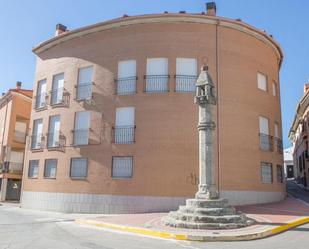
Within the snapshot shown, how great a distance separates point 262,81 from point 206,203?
12.1 m

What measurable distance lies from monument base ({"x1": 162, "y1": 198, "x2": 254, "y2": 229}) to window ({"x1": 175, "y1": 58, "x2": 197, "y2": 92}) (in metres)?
7.99

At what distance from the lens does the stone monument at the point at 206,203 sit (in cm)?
1170

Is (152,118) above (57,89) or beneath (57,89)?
beneath

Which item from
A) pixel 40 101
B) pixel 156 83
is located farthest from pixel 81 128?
pixel 156 83

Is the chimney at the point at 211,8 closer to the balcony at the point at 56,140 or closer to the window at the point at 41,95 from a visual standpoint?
the balcony at the point at 56,140

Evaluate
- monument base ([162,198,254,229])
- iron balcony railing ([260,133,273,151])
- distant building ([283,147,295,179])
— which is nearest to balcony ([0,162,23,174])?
iron balcony railing ([260,133,273,151])

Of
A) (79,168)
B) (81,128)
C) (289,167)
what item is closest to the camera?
(79,168)

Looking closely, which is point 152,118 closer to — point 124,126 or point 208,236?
point 124,126

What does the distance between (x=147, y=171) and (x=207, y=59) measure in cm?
717

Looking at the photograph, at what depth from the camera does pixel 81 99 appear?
→ 20969 mm

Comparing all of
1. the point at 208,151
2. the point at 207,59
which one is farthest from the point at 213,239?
the point at 207,59

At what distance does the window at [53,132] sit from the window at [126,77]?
4.99 m

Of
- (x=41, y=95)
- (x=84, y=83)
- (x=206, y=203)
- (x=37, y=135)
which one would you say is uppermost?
(x=84, y=83)

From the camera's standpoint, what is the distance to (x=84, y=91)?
21125 millimetres
